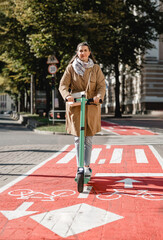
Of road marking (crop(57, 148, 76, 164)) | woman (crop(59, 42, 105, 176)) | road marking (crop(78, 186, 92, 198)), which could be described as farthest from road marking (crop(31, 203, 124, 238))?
road marking (crop(57, 148, 76, 164))

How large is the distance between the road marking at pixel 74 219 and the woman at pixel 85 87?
1.44 metres

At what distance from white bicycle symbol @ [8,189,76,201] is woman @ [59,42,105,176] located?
617mm

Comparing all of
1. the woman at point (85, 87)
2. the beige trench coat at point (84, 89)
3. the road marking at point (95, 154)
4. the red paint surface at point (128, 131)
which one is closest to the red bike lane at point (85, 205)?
the woman at point (85, 87)

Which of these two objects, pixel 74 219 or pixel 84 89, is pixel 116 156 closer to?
pixel 84 89

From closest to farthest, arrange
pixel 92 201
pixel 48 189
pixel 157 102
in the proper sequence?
pixel 92 201, pixel 48 189, pixel 157 102

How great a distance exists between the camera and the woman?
5.30 metres

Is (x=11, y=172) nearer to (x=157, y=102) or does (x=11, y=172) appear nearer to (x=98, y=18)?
(x=98, y=18)

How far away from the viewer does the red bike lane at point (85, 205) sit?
3.37m

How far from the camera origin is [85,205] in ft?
13.9

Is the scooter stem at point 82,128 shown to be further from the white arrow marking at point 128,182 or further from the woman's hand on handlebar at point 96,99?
the white arrow marking at point 128,182

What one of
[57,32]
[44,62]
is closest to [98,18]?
[57,32]

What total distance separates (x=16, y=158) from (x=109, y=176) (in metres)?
3.29

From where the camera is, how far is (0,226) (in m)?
3.54

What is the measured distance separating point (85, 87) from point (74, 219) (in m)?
2.31
